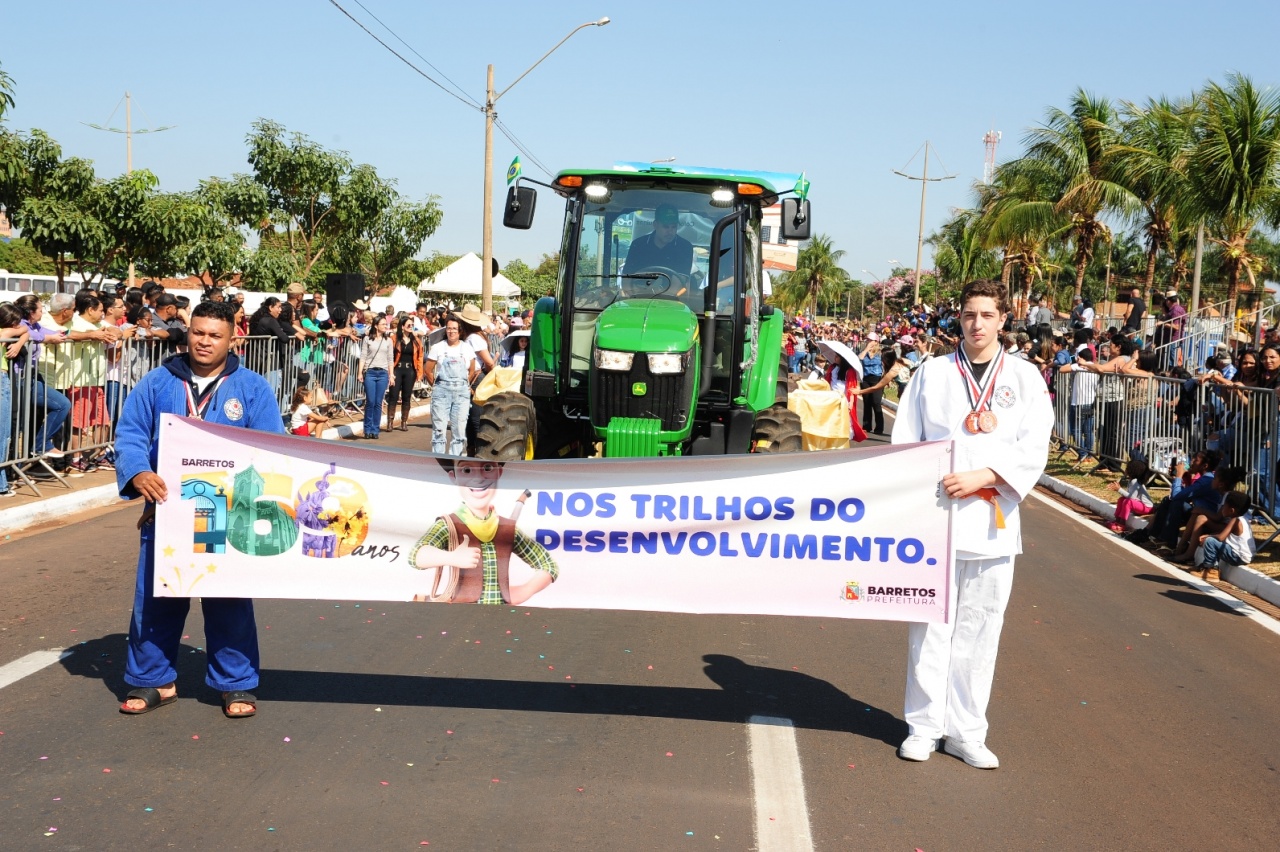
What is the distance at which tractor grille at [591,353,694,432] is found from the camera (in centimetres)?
1000

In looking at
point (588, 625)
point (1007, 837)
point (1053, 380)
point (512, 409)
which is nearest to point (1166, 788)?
point (1007, 837)

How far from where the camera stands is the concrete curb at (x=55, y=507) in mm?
10289

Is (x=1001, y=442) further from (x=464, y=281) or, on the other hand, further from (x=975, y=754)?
(x=464, y=281)

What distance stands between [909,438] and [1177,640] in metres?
3.67

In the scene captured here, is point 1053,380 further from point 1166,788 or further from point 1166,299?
point 1166,788

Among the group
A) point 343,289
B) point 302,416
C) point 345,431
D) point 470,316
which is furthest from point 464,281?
point 470,316

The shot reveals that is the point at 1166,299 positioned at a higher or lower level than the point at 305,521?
higher

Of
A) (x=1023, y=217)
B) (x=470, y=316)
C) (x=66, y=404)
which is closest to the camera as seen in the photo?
(x=66, y=404)

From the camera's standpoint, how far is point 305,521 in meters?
5.62

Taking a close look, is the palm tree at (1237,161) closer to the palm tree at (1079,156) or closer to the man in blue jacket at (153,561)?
the palm tree at (1079,156)

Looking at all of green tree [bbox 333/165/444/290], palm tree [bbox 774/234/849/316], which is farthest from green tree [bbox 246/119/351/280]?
palm tree [bbox 774/234/849/316]

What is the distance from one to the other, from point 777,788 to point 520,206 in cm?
665

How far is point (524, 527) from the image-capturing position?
18.4 feet

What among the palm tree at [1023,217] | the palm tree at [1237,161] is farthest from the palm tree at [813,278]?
the palm tree at [1237,161]
